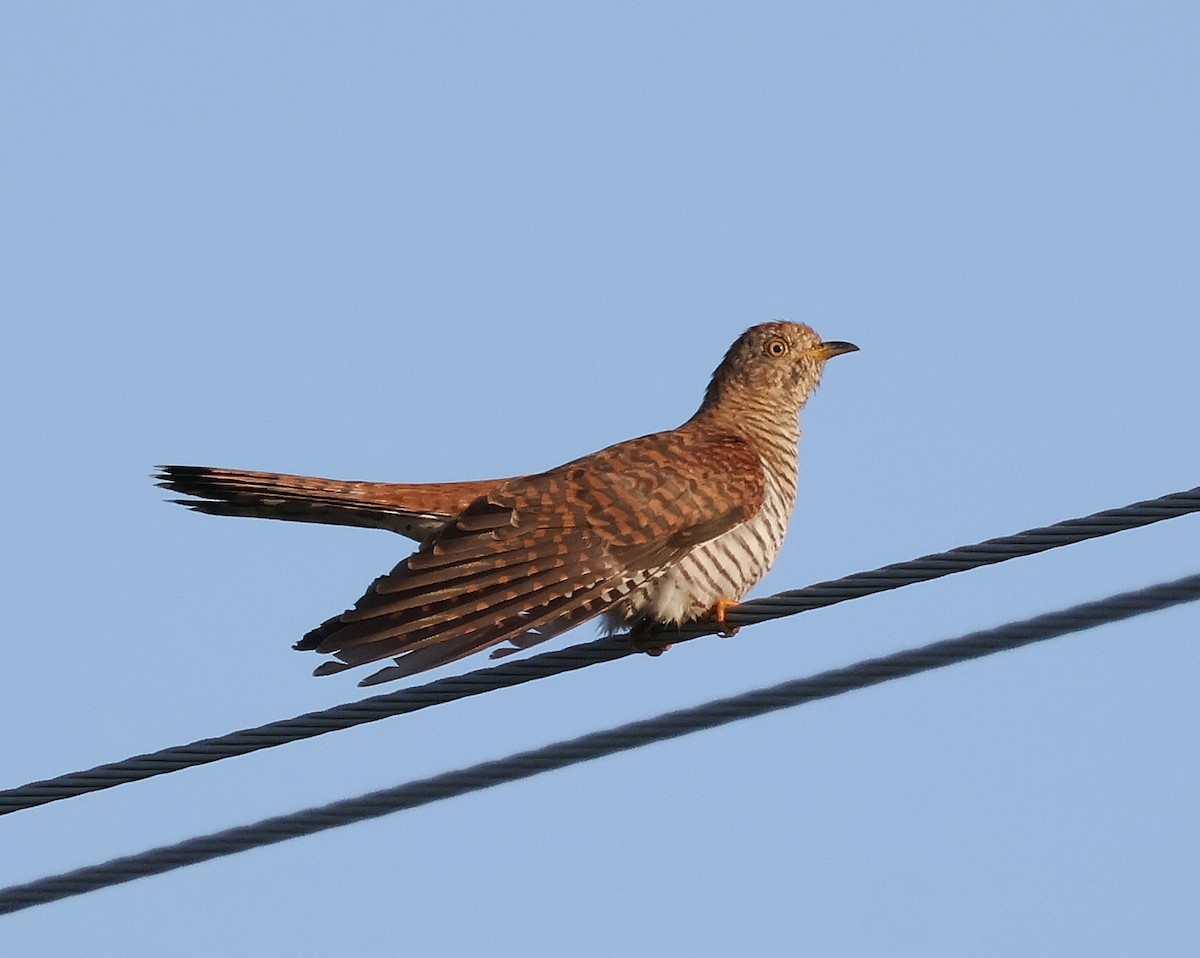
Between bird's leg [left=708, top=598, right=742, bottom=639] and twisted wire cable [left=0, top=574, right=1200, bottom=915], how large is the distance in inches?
46.7

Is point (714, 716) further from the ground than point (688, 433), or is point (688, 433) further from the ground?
point (688, 433)

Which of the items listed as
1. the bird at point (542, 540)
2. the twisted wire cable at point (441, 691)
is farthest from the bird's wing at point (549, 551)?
the twisted wire cable at point (441, 691)

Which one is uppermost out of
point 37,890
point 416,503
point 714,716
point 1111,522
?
point 416,503

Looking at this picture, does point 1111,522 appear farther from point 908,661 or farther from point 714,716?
point 714,716

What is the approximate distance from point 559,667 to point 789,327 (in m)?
2.90

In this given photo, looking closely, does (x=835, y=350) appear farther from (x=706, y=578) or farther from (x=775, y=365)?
(x=706, y=578)

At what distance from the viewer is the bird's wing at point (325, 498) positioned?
5.98 meters

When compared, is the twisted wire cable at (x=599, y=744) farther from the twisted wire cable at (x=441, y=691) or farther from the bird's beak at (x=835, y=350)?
the bird's beak at (x=835, y=350)

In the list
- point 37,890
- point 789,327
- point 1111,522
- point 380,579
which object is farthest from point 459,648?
point 789,327

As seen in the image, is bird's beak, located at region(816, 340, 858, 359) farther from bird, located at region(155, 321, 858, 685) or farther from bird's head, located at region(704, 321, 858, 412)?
bird, located at region(155, 321, 858, 685)

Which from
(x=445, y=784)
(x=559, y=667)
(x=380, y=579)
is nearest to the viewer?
(x=445, y=784)

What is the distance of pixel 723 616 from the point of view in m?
5.94

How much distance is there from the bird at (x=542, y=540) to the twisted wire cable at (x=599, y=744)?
0.67m

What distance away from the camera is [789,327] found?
302 inches
